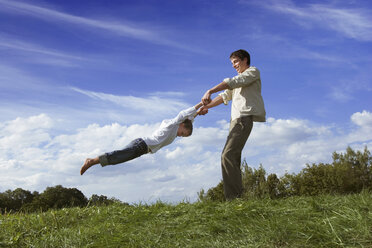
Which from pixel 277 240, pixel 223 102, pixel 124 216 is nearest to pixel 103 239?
pixel 124 216

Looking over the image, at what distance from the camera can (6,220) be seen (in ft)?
24.3

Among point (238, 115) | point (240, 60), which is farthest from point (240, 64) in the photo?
point (238, 115)

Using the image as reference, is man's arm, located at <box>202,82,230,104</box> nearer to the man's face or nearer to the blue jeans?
the man's face

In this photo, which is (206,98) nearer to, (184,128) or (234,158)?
(184,128)

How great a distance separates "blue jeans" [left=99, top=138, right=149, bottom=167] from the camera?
21.9 ft

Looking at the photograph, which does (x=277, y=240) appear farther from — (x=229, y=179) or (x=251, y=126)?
(x=251, y=126)

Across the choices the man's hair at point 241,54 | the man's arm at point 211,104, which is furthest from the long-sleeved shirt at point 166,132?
the man's hair at point 241,54

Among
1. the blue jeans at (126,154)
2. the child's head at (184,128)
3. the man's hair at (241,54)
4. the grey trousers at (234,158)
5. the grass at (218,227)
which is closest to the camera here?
the grass at (218,227)

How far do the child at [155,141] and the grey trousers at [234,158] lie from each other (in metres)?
0.93

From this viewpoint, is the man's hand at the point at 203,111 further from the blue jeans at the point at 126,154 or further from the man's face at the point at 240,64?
the blue jeans at the point at 126,154

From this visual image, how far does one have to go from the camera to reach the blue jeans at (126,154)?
666 cm

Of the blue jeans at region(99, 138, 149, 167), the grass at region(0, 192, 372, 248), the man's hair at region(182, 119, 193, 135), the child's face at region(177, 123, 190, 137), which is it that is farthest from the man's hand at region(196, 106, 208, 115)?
the grass at region(0, 192, 372, 248)

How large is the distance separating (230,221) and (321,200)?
203 cm

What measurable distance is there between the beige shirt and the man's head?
298mm
